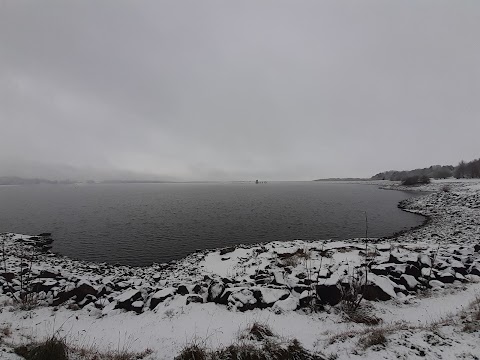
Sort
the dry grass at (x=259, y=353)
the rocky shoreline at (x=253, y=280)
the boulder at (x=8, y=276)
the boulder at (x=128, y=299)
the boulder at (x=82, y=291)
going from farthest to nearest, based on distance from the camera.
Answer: the boulder at (x=8, y=276)
the boulder at (x=82, y=291)
the boulder at (x=128, y=299)
the rocky shoreline at (x=253, y=280)
the dry grass at (x=259, y=353)

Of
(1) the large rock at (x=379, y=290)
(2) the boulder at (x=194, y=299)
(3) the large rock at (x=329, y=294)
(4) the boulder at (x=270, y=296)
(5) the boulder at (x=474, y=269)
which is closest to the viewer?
(3) the large rock at (x=329, y=294)

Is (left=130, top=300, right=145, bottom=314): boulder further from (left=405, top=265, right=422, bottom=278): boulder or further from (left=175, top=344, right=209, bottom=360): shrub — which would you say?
(left=405, top=265, right=422, bottom=278): boulder

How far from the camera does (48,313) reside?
40.8 feet

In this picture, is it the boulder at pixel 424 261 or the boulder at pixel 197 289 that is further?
the boulder at pixel 424 261

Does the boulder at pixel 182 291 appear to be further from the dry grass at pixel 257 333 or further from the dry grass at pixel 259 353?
the dry grass at pixel 259 353

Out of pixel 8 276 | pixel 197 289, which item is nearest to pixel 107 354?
pixel 197 289

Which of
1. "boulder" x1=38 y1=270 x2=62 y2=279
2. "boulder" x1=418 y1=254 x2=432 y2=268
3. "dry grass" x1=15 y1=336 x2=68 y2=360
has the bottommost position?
"boulder" x1=38 y1=270 x2=62 y2=279

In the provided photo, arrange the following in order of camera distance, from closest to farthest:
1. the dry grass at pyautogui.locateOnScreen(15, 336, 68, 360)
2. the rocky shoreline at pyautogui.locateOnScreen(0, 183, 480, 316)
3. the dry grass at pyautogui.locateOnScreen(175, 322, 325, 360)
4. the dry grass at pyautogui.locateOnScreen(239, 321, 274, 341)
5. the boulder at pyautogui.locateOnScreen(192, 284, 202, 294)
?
the dry grass at pyautogui.locateOnScreen(15, 336, 68, 360) → the dry grass at pyautogui.locateOnScreen(175, 322, 325, 360) → the dry grass at pyautogui.locateOnScreen(239, 321, 274, 341) → the rocky shoreline at pyautogui.locateOnScreen(0, 183, 480, 316) → the boulder at pyautogui.locateOnScreen(192, 284, 202, 294)

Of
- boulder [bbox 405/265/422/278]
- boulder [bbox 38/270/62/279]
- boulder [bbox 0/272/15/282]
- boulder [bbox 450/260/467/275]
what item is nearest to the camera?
boulder [bbox 405/265/422/278]

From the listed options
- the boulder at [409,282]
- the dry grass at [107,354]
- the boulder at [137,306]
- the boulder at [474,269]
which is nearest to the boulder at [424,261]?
the boulder at [474,269]

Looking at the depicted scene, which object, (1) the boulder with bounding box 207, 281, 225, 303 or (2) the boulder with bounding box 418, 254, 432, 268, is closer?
(1) the boulder with bounding box 207, 281, 225, 303

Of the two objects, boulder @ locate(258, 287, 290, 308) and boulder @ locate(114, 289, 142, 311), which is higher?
boulder @ locate(258, 287, 290, 308)

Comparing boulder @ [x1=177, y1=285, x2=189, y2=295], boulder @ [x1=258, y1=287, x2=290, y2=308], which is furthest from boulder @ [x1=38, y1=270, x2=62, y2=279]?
boulder @ [x1=258, y1=287, x2=290, y2=308]

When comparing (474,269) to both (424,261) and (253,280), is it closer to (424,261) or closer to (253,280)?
(424,261)
